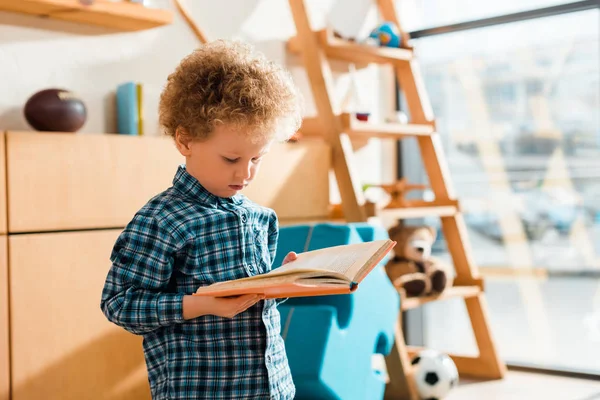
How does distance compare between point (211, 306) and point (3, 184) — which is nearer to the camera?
point (211, 306)

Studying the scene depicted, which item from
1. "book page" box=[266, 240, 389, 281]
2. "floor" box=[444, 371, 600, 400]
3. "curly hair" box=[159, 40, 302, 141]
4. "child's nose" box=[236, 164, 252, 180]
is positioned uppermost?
"curly hair" box=[159, 40, 302, 141]

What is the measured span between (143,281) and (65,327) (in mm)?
922

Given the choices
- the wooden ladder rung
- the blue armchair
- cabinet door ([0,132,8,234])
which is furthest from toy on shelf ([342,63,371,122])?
cabinet door ([0,132,8,234])

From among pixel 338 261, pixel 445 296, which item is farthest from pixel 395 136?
pixel 338 261

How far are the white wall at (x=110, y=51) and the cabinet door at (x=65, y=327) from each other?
0.40 m

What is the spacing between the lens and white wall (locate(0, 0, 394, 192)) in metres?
2.10

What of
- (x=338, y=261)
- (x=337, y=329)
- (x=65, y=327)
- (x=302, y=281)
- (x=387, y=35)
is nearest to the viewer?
(x=302, y=281)

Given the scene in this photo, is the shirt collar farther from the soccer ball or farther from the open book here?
the soccer ball

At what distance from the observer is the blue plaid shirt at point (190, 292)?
114 centimetres

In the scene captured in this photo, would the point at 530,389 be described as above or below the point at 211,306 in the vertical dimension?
below

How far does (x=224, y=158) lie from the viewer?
1194 millimetres

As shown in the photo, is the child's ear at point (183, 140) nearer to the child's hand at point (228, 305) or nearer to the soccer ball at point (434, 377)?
the child's hand at point (228, 305)

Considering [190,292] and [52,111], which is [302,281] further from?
[52,111]

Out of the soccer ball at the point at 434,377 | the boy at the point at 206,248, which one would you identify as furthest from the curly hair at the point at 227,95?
the soccer ball at the point at 434,377
